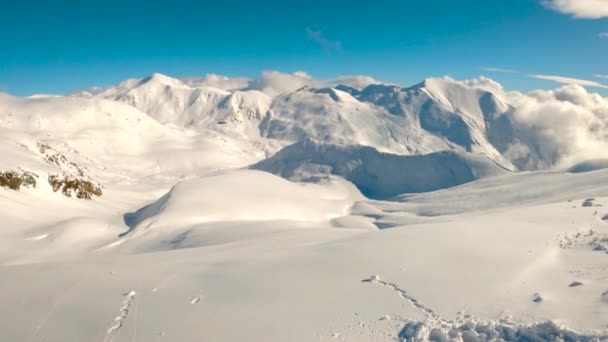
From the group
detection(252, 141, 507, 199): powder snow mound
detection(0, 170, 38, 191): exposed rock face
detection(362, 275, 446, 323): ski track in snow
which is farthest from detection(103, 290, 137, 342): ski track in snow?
detection(252, 141, 507, 199): powder snow mound

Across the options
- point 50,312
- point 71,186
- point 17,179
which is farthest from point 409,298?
point 71,186

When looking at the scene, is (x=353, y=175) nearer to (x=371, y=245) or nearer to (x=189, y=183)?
(x=189, y=183)

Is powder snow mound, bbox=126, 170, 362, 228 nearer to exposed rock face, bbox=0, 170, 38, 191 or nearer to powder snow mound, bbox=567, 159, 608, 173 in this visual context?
exposed rock face, bbox=0, 170, 38, 191

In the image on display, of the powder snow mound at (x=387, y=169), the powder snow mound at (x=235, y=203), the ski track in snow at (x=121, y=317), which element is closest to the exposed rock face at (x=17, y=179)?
the powder snow mound at (x=235, y=203)

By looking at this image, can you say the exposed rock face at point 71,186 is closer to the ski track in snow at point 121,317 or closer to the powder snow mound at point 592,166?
the ski track in snow at point 121,317

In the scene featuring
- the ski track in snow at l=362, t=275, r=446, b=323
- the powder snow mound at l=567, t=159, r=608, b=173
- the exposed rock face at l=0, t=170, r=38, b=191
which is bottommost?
the ski track in snow at l=362, t=275, r=446, b=323

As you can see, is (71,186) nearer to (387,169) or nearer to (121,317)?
(121,317)

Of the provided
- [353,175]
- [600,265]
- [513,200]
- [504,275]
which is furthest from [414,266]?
[353,175]
